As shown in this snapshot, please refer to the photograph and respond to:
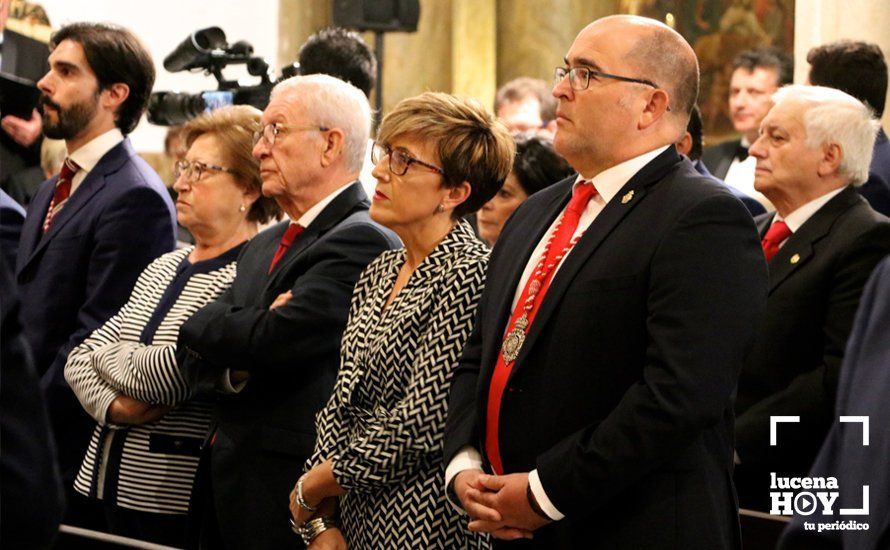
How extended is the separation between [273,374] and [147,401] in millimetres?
457

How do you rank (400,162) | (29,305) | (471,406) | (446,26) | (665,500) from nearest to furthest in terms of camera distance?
(665,500) → (471,406) → (400,162) → (29,305) → (446,26)

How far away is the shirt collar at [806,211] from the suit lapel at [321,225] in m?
1.39

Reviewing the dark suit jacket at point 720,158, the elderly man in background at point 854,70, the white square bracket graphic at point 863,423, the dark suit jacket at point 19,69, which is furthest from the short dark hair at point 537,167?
the dark suit jacket at point 19,69

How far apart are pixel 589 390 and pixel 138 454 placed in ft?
5.69

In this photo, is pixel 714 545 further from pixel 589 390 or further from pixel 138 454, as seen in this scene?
pixel 138 454

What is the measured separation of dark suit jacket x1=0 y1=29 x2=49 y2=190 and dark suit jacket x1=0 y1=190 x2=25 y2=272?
2.23 meters

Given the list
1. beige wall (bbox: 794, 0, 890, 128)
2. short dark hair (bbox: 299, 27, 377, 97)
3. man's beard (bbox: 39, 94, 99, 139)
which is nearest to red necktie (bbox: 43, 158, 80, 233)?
man's beard (bbox: 39, 94, 99, 139)

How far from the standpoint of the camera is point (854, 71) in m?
5.35

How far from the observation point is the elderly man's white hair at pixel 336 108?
395 centimetres

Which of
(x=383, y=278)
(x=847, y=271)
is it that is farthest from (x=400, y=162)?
(x=847, y=271)

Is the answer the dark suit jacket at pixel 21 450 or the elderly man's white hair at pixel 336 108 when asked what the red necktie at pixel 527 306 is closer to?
the elderly man's white hair at pixel 336 108

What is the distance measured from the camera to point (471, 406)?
9.98 ft

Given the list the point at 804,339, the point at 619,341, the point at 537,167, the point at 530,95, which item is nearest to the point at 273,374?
the point at 619,341

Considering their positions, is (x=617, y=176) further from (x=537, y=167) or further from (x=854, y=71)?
(x=854, y=71)
